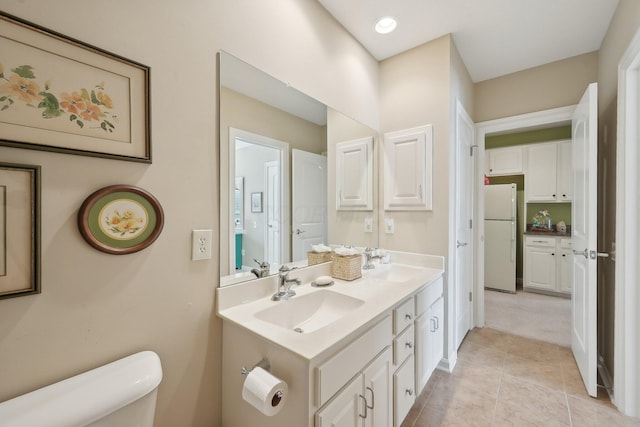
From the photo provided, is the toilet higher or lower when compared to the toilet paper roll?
higher

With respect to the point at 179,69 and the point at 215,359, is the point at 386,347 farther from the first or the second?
the point at 179,69

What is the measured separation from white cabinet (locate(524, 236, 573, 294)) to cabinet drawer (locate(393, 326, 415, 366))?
3.54m

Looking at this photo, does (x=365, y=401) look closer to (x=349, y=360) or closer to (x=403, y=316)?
(x=349, y=360)

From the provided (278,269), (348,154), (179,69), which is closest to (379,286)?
(278,269)

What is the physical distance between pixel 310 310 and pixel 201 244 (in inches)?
26.2

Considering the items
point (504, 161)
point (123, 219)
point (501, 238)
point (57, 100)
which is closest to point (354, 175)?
point (123, 219)

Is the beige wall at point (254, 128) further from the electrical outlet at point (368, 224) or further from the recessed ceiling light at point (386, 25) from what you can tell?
the recessed ceiling light at point (386, 25)

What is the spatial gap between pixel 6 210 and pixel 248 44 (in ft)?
3.54

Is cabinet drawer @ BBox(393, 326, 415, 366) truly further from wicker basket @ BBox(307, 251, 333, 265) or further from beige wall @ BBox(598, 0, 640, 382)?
beige wall @ BBox(598, 0, 640, 382)

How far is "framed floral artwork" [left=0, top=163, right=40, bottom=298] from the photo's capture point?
67cm

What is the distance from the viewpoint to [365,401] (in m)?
1.08

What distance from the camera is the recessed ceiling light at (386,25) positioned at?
5.97 feet

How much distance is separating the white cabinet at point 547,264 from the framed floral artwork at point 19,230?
5044 mm

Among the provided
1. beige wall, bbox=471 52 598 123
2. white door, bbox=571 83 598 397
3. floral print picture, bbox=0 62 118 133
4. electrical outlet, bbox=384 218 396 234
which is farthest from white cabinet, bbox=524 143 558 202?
floral print picture, bbox=0 62 118 133
